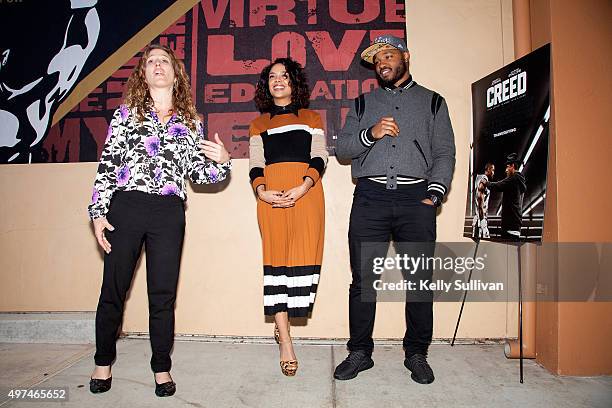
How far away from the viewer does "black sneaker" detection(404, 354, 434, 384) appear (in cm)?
229

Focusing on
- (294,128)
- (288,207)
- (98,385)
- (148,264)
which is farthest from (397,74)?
(98,385)

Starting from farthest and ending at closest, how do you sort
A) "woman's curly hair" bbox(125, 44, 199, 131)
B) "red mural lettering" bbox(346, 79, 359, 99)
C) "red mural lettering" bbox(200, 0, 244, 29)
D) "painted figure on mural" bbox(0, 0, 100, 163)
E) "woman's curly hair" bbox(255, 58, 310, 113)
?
"painted figure on mural" bbox(0, 0, 100, 163) → "red mural lettering" bbox(200, 0, 244, 29) → "red mural lettering" bbox(346, 79, 359, 99) → "woman's curly hair" bbox(255, 58, 310, 113) → "woman's curly hair" bbox(125, 44, 199, 131)

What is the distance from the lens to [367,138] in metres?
2.44

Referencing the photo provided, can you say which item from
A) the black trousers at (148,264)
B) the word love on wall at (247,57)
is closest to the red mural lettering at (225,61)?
the word love on wall at (247,57)

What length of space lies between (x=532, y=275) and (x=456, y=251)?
530 millimetres

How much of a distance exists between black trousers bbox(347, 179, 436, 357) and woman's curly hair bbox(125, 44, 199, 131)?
1.18 m

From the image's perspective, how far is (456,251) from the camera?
3072 millimetres

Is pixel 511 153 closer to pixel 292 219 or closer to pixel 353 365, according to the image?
pixel 292 219

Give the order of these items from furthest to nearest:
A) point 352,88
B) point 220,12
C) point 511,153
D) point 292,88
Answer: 1. point 220,12
2. point 352,88
3. point 292,88
4. point 511,153

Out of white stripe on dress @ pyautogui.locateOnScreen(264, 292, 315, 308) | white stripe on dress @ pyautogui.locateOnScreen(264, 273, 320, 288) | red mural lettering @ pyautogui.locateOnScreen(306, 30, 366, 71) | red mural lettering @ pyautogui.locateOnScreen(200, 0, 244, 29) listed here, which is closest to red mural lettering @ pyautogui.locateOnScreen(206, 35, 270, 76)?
red mural lettering @ pyautogui.locateOnScreen(200, 0, 244, 29)

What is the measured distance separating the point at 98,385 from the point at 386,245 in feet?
5.87

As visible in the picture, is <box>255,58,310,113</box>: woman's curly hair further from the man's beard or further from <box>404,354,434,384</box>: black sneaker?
<box>404,354,434,384</box>: black sneaker

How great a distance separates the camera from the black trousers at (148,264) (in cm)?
213

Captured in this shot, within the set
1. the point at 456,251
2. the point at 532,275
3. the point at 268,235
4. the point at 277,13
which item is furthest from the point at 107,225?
the point at 532,275
